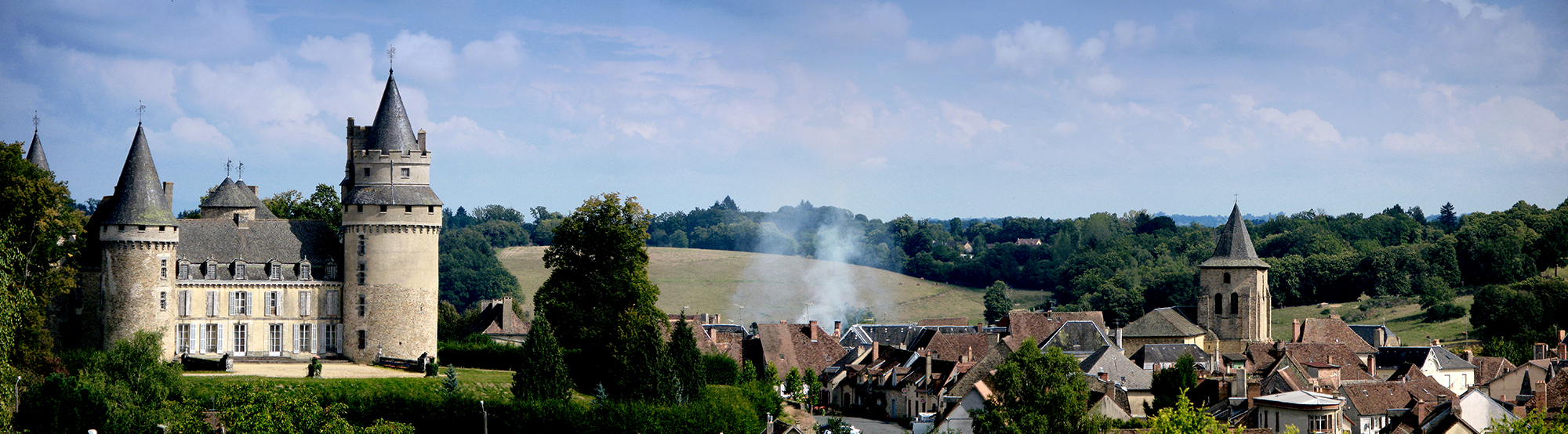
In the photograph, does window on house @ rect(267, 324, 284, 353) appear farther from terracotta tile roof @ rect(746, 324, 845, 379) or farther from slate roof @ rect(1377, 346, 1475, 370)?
slate roof @ rect(1377, 346, 1475, 370)

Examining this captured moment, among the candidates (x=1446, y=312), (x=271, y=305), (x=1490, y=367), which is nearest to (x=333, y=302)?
(x=271, y=305)

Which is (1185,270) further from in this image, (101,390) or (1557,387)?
(101,390)

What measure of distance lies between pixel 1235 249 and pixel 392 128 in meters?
59.0

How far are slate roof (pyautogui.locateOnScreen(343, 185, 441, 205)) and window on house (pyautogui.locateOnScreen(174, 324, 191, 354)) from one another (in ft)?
25.6

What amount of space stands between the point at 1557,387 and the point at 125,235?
197 ft

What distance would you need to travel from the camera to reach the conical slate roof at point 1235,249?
98.4 meters

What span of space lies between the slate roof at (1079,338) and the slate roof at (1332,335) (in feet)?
54.6

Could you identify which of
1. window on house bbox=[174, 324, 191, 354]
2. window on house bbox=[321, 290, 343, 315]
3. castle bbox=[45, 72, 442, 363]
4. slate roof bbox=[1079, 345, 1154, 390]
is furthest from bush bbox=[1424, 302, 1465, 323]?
window on house bbox=[174, 324, 191, 354]

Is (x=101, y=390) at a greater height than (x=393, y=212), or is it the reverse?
(x=393, y=212)

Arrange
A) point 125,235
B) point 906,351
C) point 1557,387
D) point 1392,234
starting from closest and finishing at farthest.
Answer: point 125,235, point 1557,387, point 906,351, point 1392,234

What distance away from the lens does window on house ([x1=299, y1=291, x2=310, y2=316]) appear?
6203cm

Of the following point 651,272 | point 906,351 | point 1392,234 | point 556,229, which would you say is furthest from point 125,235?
point 1392,234

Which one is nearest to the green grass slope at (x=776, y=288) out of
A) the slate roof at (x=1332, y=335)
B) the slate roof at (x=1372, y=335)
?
the slate roof at (x=1372, y=335)

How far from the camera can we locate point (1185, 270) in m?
151
